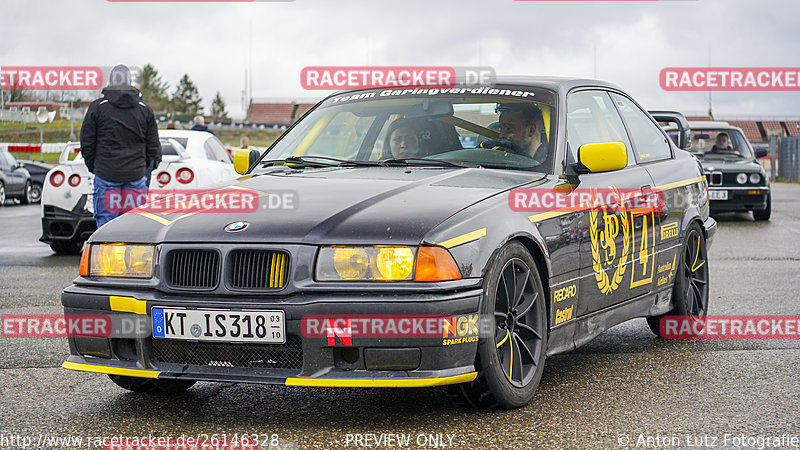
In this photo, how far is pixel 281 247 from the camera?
13.3 feet

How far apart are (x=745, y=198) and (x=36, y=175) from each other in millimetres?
16820

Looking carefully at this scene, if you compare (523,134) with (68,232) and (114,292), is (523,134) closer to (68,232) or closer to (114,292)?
(114,292)

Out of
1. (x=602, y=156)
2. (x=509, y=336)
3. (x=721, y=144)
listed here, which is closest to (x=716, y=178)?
(x=721, y=144)

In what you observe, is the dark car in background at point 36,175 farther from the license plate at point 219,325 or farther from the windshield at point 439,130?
the license plate at point 219,325

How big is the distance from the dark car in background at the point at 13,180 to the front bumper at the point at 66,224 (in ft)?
41.4

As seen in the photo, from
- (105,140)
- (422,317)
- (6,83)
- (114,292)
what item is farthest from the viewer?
(6,83)

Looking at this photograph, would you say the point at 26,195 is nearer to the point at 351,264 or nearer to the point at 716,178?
the point at 716,178

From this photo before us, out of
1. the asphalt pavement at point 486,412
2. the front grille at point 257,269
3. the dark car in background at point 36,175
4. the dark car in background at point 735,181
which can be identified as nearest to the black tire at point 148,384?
the asphalt pavement at point 486,412

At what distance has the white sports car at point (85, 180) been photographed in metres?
11.5

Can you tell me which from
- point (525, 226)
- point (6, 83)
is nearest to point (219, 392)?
point (525, 226)

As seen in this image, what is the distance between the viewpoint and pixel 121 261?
436 cm

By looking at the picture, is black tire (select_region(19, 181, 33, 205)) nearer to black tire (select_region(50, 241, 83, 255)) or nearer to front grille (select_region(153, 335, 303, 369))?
black tire (select_region(50, 241, 83, 255))

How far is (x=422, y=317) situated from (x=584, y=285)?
141 centimetres

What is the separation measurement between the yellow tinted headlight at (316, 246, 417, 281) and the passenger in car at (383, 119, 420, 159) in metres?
1.34
